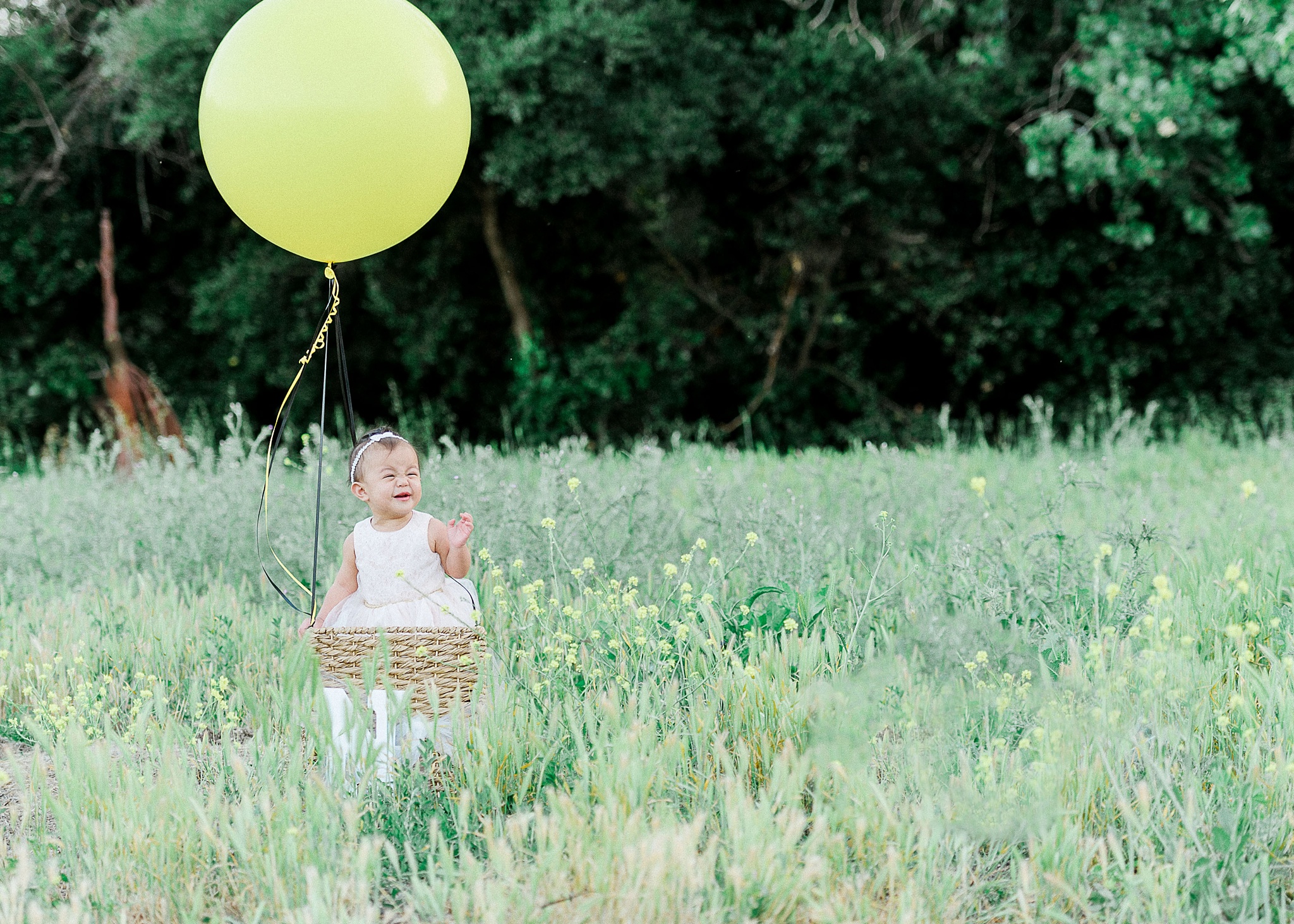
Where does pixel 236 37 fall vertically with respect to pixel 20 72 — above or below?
below

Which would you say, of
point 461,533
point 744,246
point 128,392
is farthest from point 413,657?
point 744,246

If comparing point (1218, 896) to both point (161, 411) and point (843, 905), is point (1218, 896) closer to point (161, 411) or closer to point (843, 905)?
point (843, 905)

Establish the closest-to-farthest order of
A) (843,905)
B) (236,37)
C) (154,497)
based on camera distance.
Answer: (843,905), (236,37), (154,497)

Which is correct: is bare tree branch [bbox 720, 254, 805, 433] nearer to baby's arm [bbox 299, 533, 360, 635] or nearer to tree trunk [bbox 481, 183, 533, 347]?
tree trunk [bbox 481, 183, 533, 347]

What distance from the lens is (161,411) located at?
9555 millimetres

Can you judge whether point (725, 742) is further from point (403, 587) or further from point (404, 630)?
point (403, 587)

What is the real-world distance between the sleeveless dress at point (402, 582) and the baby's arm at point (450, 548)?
0.07 ft

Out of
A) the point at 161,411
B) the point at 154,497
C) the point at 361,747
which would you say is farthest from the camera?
the point at 161,411

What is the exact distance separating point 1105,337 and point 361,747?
11.1 metres

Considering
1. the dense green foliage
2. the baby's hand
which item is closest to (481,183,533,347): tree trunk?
the dense green foliage

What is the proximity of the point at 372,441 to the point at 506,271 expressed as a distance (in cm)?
776

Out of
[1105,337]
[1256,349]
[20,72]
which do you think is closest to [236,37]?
[20,72]

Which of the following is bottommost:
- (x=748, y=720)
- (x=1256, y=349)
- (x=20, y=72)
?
(x=748, y=720)

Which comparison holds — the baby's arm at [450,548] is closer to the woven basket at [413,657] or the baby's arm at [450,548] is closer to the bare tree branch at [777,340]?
the woven basket at [413,657]
